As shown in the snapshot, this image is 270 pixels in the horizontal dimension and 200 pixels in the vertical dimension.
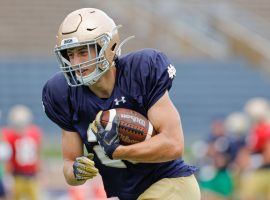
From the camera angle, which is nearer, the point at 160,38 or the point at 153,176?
the point at 153,176

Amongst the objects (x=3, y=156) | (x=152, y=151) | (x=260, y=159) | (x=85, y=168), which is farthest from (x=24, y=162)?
(x=152, y=151)

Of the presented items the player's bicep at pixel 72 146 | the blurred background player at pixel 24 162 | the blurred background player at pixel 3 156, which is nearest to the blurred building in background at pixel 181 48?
the blurred background player at pixel 24 162

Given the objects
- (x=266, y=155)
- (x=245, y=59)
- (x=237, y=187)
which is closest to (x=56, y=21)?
(x=245, y=59)

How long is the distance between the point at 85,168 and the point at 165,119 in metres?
0.46

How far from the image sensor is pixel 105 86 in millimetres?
4285

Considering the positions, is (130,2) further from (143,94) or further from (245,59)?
(143,94)

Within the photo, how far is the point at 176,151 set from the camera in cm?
416

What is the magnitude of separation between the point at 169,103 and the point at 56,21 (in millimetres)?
14698

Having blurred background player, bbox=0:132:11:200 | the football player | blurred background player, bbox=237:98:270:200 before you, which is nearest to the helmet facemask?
the football player

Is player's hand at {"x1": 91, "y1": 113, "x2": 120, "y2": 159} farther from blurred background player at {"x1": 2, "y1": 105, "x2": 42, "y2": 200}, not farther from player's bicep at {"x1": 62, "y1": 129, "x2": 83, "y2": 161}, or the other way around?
blurred background player at {"x1": 2, "y1": 105, "x2": 42, "y2": 200}

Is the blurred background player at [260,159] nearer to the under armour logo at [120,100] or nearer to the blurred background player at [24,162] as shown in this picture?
the blurred background player at [24,162]

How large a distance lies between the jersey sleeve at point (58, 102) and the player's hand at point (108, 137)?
36cm

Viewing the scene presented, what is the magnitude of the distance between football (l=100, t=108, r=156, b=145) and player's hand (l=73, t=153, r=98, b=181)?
19 cm

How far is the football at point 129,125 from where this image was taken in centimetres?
404
